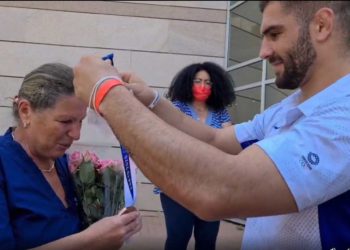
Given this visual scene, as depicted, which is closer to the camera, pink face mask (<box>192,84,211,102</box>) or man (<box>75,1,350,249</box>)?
man (<box>75,1,350,249</box>)

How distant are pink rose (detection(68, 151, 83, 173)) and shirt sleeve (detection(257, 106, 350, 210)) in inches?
40.5

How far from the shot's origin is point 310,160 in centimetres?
109

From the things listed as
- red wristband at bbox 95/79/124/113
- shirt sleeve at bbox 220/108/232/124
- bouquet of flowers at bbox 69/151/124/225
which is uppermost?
red wristband at bbox 95/79/124/113

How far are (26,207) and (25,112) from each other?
1.40 ft

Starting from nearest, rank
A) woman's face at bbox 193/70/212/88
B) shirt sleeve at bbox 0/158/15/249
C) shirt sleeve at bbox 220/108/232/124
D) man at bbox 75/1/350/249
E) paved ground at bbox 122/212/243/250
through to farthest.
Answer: man at bbox 75/1/350/249 → shirt sleeve at bbox 0/158/15/249 → paved ground at bbox 122/212/243/250 → shirt sleeve at bbox 220/108/232/124 → woman's face at bbox 193/70/212/88

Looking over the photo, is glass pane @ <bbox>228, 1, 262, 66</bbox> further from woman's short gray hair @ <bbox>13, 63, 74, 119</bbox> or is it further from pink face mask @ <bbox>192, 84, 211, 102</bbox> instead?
woman's short gray hair @ <bbox>13, 63, 74, 119</bbox>

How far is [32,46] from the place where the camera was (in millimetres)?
6070

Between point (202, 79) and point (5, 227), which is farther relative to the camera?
point (202, 79)

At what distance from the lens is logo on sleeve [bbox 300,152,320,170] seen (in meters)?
1.09

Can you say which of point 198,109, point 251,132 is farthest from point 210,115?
point 251,132

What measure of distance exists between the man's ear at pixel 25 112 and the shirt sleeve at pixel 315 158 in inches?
43.0

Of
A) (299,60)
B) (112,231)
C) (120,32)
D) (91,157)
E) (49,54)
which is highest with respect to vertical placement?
(120,32)

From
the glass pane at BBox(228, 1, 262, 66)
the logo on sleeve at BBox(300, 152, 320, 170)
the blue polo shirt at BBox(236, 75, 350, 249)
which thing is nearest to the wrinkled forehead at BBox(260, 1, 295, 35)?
the blue polo shirt at BBox(236, 75, 350, 249)

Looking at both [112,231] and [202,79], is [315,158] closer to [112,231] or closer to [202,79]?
[112,231]
